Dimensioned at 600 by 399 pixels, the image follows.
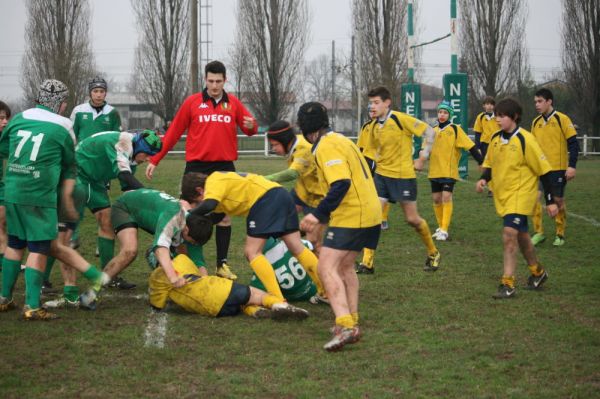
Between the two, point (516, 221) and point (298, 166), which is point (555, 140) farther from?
point (298, 166)

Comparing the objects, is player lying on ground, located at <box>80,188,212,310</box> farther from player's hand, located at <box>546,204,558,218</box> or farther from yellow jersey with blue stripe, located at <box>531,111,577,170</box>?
yellow jersey with blue stripe, located at <box>531,111,577,170</box>

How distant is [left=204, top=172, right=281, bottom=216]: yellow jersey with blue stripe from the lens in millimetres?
6991

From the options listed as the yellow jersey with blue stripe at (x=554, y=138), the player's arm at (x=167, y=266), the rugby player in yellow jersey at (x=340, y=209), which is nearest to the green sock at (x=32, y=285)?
the player's arm at (x=167, y=266)

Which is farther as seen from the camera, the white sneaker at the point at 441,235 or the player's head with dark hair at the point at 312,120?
the white sneaker at the point at 441,235

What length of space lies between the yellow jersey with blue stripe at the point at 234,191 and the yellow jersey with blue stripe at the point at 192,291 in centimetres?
67

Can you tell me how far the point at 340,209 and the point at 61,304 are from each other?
10.2 ft

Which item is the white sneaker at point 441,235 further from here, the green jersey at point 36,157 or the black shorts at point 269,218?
the green jersey at point 36,157

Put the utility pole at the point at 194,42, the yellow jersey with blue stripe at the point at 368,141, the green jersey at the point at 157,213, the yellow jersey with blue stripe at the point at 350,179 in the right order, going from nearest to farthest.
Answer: the yellow jersey with blue stripe at the point at 350,179
the green jersey at the point at 157,213
the yellow jersey with blue stripe at the point at 368,141
the utility pole at the point at 194,42

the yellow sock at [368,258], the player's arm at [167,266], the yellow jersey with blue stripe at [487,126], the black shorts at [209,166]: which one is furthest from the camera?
the yellow jersey with blue stripe at [487,126]

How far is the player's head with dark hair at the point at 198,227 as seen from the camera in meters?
7.18

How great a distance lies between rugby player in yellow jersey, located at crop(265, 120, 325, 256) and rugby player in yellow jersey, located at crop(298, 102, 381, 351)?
679 millimetres

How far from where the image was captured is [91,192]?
8.45m

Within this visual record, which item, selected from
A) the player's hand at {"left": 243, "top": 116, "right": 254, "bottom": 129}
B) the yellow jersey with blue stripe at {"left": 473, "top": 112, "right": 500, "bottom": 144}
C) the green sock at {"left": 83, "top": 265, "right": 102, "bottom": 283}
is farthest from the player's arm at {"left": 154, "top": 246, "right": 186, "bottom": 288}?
the yellow jersey with blue stripe at {"left": 473, "top": 112, "right": 500, "bottom": 144}

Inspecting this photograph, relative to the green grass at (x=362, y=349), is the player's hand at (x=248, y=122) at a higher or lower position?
higher
